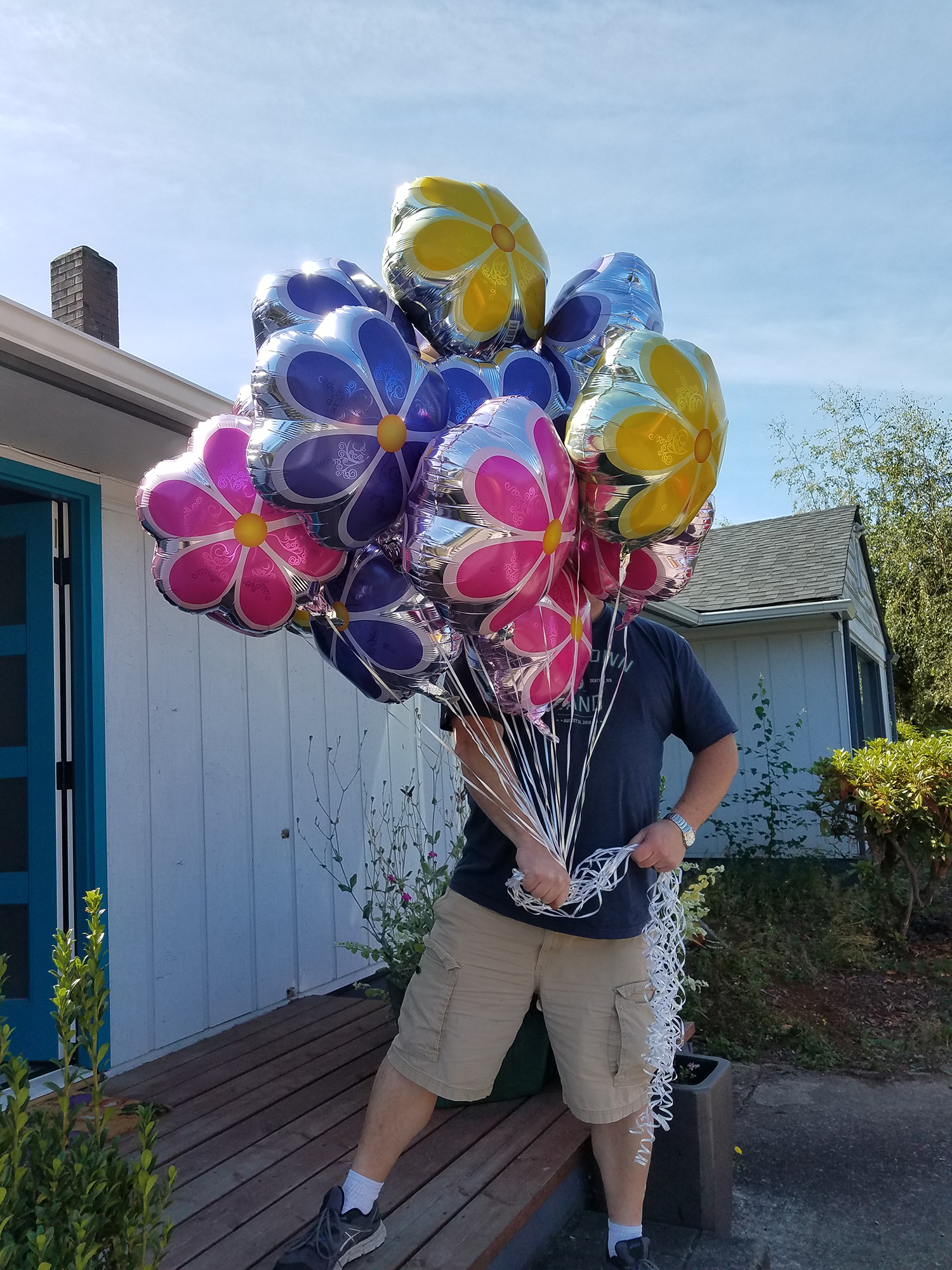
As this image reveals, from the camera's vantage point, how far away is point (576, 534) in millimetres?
1663

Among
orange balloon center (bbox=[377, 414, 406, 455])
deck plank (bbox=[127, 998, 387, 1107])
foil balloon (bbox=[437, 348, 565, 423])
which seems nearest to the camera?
orange balloon center (bbox=[377, 414, 406, 455])

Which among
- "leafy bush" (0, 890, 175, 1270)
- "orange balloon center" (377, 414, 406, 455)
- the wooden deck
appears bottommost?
the wooden deck

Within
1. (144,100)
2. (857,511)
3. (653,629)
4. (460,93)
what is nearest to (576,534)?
(653,629)

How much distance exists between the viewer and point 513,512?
143cm

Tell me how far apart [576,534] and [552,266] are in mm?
793

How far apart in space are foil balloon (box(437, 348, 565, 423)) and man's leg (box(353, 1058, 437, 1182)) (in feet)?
4.49

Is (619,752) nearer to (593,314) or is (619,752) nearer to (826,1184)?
(593,314)

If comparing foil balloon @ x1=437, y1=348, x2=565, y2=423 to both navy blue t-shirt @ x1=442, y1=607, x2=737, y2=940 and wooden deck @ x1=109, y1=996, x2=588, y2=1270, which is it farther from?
wooden deck @ x1=109, y1=996, x2=588, y2=1270

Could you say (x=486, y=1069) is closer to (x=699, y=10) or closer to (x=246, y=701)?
(x=246, y=701)

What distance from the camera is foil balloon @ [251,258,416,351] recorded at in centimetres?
178

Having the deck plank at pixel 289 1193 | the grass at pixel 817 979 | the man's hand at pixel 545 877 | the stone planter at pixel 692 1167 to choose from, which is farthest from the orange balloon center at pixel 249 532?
the grass at pixel 817 979

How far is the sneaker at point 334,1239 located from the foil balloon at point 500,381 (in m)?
1.60

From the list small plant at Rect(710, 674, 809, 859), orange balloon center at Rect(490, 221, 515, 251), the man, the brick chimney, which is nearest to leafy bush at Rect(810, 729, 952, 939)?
small plant at Rect(710, 674, 809, 859)

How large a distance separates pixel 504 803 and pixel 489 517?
0.73 meters
